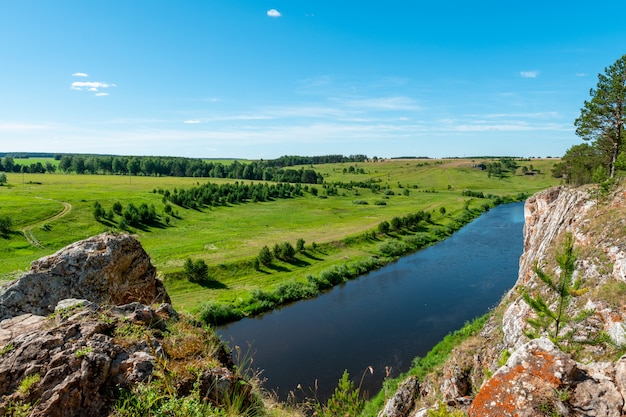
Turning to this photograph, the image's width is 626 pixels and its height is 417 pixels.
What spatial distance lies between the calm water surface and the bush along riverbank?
4.10 feet

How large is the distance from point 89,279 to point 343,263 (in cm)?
4128

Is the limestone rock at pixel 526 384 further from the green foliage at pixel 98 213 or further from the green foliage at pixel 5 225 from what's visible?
the green foliage at pixel 98 213

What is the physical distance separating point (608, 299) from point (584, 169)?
4545 centimetres

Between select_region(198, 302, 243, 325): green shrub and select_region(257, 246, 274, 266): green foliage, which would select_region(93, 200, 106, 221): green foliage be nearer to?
select_region(257, 246, 274, 266): green foliage

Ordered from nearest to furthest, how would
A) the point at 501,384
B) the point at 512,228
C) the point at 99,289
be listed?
1. the point at 501,384
2. the point at 99,289
3. the point at 512,228

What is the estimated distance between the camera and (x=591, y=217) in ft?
61.7

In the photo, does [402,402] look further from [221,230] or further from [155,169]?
[155,169]

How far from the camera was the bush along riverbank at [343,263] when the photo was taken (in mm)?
34938

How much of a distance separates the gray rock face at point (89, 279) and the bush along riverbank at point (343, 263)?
72.2 feet

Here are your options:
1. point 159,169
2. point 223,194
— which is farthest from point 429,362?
point 159,169

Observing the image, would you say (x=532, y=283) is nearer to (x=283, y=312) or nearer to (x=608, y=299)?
(x=608, y=299)

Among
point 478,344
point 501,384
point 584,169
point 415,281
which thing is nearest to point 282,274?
point 415,281

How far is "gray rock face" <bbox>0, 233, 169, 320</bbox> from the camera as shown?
28.8 ft

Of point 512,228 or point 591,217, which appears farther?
point 512,228
